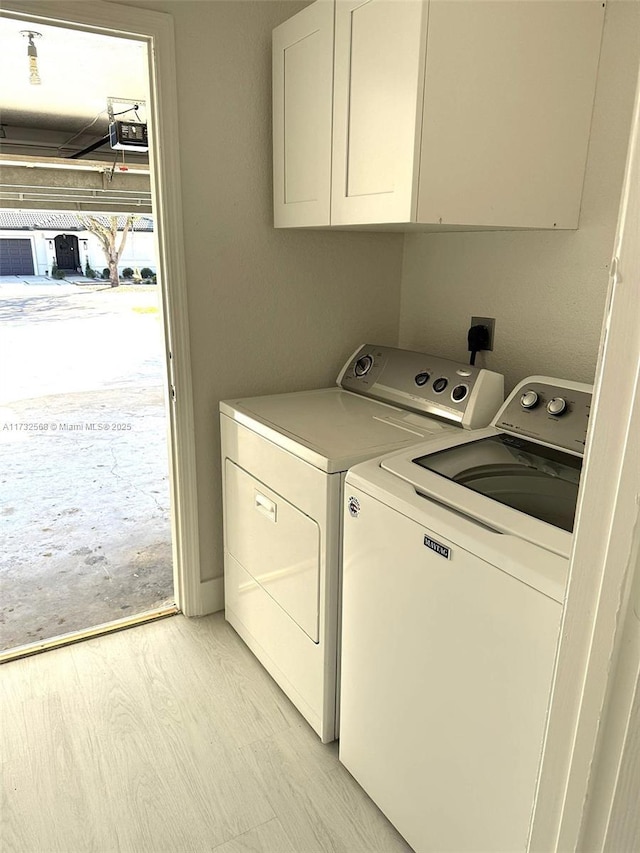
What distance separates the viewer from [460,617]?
1164 millimetres

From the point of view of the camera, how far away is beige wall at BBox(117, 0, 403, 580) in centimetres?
191

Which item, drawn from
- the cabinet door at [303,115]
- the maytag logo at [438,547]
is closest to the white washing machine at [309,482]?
the maytag logo at [438,547]

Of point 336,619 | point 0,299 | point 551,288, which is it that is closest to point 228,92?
point 551,288

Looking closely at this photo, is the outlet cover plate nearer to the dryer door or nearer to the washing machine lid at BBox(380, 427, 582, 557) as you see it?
the washing machine lid at BBox(380, 427, 582, 557)

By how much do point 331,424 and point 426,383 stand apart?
0.38 metres

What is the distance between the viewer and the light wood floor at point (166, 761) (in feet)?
4.87

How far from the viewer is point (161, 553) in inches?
116

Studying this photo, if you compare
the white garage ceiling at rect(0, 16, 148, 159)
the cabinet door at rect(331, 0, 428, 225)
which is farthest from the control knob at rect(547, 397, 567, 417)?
the white garage ceiling at rect(0, 16, 148, 159)

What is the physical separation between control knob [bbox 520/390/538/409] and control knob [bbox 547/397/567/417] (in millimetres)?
43

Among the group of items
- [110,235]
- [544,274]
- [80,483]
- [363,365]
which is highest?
[110,235]

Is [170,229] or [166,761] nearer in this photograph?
[166,761]

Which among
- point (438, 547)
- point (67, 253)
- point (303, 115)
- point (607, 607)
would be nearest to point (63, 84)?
point (303, 115)

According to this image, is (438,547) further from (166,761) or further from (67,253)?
(67,253)

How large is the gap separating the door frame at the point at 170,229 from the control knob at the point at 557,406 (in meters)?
1.23
